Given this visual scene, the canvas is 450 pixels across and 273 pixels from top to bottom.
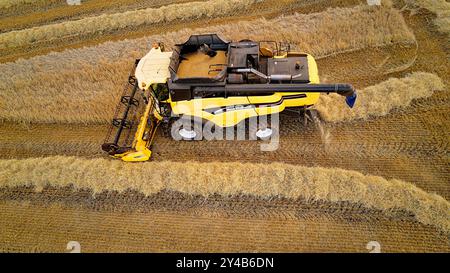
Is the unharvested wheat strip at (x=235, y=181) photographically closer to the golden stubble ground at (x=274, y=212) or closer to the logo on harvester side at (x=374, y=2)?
the golden stubble ground at (x=274, y=212)

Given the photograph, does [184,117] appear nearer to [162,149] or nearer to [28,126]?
[162,149]

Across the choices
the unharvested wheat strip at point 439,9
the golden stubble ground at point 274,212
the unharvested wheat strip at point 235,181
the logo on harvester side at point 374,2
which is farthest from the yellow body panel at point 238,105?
the unharvested wheat strip at point 439,9

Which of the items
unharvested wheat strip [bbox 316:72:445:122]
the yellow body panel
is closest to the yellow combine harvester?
the yellow body panel

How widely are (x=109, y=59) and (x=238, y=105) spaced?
7.66 metres

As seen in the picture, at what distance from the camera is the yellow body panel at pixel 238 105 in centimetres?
1045

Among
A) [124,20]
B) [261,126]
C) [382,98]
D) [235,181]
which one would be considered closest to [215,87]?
[261,126]

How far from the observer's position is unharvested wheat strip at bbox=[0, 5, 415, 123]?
13477mm

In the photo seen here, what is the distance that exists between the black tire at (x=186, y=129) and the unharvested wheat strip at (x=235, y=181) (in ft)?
3.59

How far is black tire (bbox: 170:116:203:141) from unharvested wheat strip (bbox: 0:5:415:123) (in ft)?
9.62

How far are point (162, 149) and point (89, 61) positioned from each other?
658cm

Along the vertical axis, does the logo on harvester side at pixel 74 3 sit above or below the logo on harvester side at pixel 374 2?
above

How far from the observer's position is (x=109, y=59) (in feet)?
50.1

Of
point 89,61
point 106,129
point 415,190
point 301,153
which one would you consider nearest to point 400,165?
point 415,190
